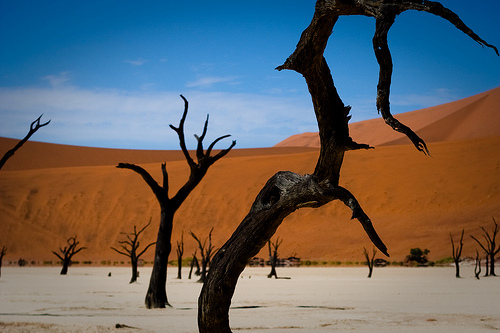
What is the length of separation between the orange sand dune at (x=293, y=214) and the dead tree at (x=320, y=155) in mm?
38415

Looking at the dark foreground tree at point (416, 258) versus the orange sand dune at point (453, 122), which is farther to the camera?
the orange sand dune at point (453, 122)

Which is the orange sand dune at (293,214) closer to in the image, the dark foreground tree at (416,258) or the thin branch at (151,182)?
the dark foreground tree at (416,258)

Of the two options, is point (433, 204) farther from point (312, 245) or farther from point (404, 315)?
point (404, 315)

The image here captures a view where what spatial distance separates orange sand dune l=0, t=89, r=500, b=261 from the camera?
49250 millimetres

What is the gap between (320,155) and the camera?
6.22m

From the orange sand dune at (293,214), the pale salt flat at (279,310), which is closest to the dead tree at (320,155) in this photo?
the pale salt flat at (279,310)

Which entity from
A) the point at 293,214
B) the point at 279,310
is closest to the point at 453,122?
the point at 293,214

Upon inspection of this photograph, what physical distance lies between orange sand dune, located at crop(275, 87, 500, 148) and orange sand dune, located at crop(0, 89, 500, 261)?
35676 millimetres

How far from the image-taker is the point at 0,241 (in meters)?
55.6

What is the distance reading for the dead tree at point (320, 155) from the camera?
5.24 m

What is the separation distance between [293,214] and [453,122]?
59.9 meters

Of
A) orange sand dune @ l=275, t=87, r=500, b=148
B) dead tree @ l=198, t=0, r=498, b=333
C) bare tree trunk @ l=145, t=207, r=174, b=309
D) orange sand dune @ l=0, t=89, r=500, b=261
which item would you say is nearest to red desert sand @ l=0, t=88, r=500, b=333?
orange sand dune @ l=0, t=89, r=500, b=261

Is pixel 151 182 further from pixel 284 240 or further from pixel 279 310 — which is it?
pixel 284 240

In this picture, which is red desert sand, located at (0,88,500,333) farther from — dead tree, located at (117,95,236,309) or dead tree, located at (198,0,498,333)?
dead tree, located at (198,0,498,333)
